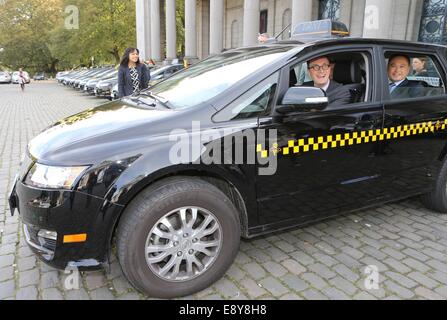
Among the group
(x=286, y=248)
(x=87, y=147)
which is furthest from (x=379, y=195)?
(x=87, y=147)

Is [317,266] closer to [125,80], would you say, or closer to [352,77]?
[352,77]

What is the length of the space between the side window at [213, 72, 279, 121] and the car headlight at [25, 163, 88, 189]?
98 cm

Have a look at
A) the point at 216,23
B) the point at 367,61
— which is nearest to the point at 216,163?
the point at 367,61

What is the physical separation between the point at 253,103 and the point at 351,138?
942 mm

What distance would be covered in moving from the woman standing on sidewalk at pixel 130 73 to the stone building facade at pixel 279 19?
4816mm

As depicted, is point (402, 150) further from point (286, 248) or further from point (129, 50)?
point (129, 50)

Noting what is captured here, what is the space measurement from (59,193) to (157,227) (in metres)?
0.64

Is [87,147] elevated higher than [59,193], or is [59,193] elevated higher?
[87,147]

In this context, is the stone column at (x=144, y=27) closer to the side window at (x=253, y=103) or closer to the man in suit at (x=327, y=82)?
the man in suit at (x=327, y=82)

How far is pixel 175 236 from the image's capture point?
8.51 ft

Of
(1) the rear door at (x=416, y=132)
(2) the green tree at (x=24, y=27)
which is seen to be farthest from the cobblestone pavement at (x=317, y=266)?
(2) the green tree at (x=24, y=27)

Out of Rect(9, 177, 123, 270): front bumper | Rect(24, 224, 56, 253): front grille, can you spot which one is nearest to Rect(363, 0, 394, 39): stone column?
Rect(9, 177, 123, 270): front bumper

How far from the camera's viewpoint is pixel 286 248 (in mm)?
3441

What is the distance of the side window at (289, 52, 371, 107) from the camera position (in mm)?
3311
